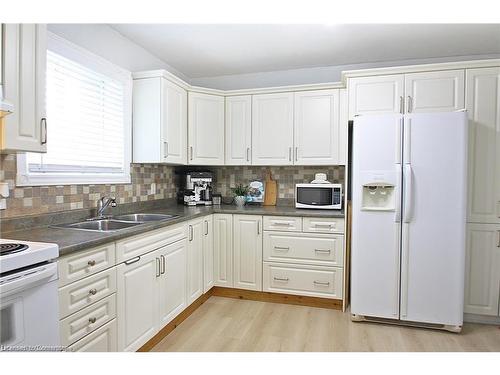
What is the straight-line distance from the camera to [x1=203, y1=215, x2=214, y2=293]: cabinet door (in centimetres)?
288

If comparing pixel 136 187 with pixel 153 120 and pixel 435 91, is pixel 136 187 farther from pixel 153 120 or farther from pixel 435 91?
pixel 435 91

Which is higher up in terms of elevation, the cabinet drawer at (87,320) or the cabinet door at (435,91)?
the cabinet door at (435,91)

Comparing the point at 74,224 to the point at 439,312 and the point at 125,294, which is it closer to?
the point at 125,294

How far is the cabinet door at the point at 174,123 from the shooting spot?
2.74 m

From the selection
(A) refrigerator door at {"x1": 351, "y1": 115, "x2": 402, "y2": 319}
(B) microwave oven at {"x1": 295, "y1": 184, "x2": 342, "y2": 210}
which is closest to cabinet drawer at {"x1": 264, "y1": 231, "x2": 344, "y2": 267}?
(A) refrigerator door at {"x1": 351, "y1": 115, "x2": 402, "y2": 319}

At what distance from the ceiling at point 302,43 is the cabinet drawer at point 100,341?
7.28ft

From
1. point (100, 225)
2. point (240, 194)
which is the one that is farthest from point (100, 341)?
point (240, 194)

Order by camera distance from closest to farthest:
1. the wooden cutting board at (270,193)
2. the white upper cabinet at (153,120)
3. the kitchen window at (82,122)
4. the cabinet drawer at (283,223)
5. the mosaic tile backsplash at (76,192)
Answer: the mosaic tile backsplash at (76,192)
the kitchen window at (82,122)
the white upper cabinet at (153,120)
the cabinet drawer at (283,223)
the wooden cutting board at (270,193)

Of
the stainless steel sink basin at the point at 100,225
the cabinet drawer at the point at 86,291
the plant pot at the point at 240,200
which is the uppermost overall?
the plant pot at the point at 240,200

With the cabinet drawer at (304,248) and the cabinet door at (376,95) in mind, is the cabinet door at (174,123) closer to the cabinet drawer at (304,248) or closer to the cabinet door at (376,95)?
the cabinet drawer at (304,248)

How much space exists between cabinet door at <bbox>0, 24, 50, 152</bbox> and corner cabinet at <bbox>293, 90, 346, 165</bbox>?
2.22 m

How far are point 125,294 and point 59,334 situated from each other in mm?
452

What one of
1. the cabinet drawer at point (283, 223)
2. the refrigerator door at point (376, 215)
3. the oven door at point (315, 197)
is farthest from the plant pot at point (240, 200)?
the refrigerator door at point (376, 215)

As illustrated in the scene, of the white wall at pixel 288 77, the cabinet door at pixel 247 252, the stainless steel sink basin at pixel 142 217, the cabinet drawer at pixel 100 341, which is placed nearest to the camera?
the cabinet drawer at pixel 100 341
